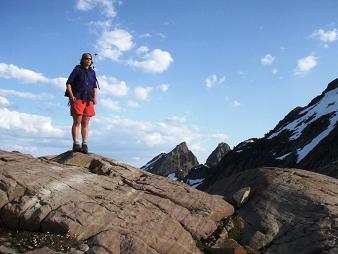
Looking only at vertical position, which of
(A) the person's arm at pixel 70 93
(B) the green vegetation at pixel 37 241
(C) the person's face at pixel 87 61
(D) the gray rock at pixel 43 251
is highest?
(C) the person's face at pixel 87 61

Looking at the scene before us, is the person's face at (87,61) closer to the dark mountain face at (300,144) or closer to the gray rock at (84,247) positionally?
the gray rock at (84,247)

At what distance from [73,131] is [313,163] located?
2396 inches

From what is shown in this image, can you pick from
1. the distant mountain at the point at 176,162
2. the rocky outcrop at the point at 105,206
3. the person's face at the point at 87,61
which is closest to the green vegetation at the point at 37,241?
the rocky outcrop at the point at 105,206

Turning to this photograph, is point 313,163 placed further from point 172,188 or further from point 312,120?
point 172,188

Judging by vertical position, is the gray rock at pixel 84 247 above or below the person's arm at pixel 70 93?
below

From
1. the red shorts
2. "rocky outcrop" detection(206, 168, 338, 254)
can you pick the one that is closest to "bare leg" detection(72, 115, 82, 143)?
the red shorts

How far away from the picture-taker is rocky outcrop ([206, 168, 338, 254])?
13359mm

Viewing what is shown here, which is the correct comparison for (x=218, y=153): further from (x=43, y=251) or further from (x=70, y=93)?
(x=43, y=251)

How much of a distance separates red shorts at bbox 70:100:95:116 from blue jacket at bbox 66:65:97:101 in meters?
0.19

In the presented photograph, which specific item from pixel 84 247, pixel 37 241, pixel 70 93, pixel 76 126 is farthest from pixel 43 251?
pixel 70 93

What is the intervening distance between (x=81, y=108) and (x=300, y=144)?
79.2m

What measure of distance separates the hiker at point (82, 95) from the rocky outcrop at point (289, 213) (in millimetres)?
6429

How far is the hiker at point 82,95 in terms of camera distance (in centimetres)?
1675

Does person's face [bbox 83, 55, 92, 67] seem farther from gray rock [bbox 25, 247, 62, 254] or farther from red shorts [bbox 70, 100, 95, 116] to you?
gray rock [bbox 25, 247, 62, 254]
